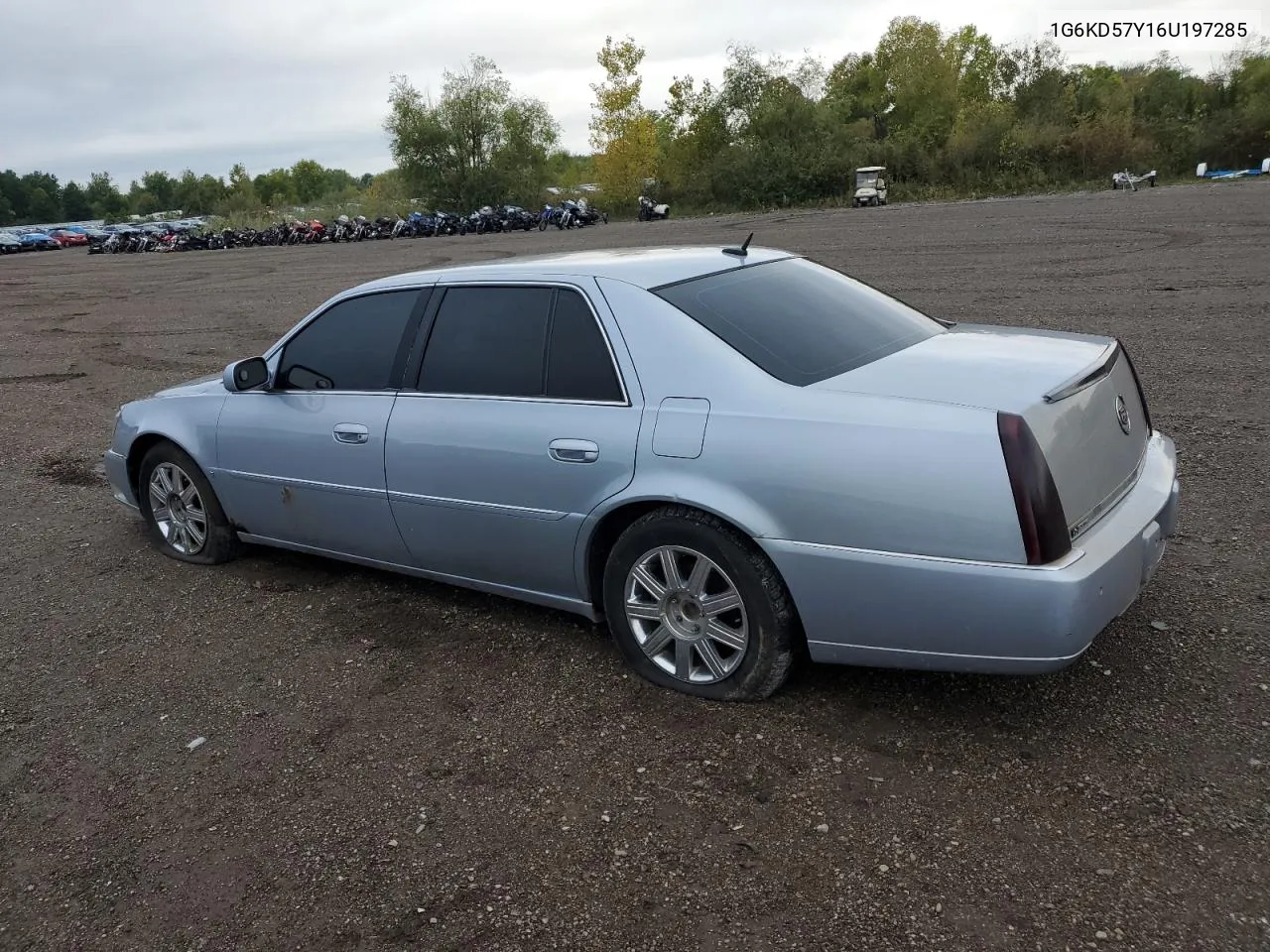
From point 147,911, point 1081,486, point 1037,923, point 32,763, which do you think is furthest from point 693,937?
point 32,763

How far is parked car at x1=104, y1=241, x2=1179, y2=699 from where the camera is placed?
2881 mm

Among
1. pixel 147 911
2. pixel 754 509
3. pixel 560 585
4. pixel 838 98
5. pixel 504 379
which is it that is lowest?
pixel 147 911

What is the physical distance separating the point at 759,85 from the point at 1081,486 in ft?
191

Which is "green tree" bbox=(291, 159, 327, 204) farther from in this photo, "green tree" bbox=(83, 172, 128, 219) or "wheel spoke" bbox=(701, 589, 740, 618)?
"wheel spoke" bbox=(701, 589, 740, 618)

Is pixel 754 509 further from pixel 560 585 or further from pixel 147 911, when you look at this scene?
pixel 147 911

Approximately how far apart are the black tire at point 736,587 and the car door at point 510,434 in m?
0.20

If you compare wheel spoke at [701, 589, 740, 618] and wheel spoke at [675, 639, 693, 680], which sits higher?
wheel spoke at [701, 589, 740, 618]

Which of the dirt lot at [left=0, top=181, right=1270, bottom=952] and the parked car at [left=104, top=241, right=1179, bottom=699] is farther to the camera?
the parked car at [left=104, top=241, right=1179, bottom=699]

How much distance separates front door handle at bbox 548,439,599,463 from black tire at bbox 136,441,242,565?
2.40 metres

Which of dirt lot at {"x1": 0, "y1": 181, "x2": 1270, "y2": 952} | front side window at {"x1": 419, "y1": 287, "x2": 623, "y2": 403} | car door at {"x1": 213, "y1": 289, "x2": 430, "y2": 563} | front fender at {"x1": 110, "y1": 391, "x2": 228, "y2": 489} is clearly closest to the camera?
dirt lot at {"x1": 0, "y1": 181, "x2": 1270, "y2": 952}

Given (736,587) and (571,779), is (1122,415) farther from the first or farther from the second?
(571,779)

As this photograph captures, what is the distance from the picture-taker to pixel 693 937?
2.48 m

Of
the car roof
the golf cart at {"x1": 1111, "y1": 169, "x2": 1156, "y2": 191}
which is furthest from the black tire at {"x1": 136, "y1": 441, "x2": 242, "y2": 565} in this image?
the golf cart at {"x1": 1111, "y1": 169, "x2": 1156, "y2": 191}

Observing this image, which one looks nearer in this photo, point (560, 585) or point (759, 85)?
point (560, 585)
